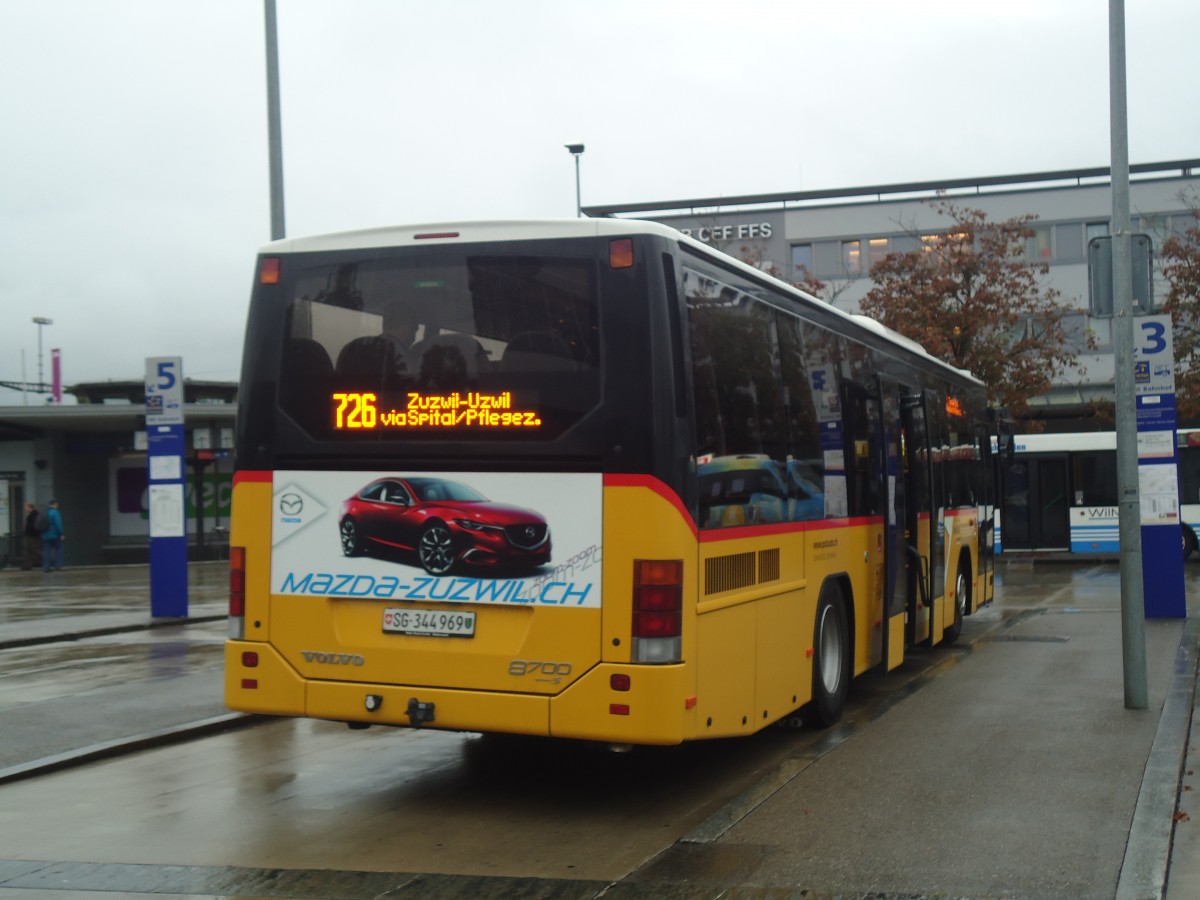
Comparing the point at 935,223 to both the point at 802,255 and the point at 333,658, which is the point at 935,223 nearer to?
the point at 802,255

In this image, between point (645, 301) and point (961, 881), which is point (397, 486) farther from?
point (961, 881)

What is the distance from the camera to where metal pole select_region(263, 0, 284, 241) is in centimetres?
1642

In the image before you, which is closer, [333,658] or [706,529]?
[706,529]

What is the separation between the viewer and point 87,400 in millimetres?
46094

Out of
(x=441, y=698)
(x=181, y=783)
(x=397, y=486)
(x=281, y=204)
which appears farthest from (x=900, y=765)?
(x=281, y=204)

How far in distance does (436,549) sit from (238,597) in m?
1.32

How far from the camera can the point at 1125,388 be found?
1027 centimetres

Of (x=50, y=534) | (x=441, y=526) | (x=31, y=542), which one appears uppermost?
(x=441, y=526)

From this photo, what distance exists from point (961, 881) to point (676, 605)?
189 centimetres

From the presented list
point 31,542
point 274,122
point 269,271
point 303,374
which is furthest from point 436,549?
point 31,542

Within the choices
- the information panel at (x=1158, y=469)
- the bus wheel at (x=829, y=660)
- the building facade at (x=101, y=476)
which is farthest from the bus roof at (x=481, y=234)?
the building facade at (x=101, y=476)

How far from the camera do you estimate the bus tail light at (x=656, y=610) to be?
22.4 feet

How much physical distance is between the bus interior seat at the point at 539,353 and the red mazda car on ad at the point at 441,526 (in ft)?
2.38

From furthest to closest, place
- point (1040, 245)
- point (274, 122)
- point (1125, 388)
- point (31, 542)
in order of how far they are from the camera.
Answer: point (1040, 245), point (31, 542), point (274, 122), point (1125, 388)
